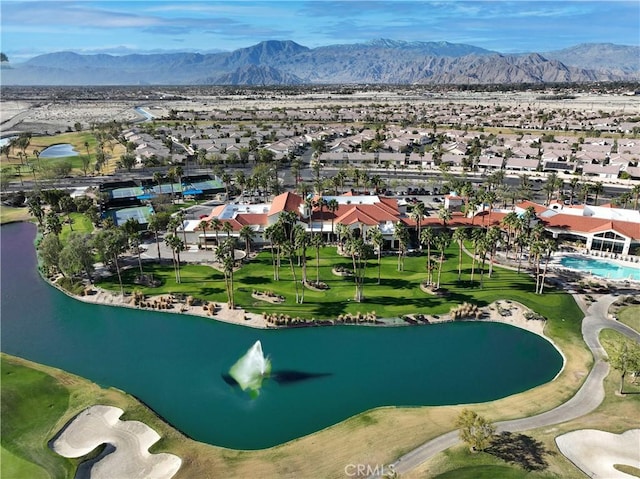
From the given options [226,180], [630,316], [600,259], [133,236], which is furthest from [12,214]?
[600,259]

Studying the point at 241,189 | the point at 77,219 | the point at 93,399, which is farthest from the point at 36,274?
the point at 241,189

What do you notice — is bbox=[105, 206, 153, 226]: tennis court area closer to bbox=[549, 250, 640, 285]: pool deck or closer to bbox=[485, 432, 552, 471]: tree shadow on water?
bbox=[485, 432, 552, 471]: tree shadow on water

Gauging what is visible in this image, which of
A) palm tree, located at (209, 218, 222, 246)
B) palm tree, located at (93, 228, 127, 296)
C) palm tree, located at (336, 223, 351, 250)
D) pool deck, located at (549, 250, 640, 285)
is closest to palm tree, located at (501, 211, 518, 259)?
pool deck, located at (549, 250, 640, 285)

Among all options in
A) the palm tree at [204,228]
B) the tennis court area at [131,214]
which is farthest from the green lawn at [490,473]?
the tennis court area at [131,214]

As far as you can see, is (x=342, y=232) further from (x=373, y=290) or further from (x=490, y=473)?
(x=490, y=473)

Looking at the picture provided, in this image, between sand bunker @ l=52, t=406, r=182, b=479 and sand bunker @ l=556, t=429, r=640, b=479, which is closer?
sand bunker @ l=556, t=429, r=640, b=479

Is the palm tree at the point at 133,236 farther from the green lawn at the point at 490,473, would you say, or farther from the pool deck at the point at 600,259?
the pool deck at the point at 600,259

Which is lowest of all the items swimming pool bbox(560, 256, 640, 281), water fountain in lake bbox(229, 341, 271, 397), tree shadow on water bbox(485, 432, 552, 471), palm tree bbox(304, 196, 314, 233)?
water fountain in lake bbox(229, 341, 271, 397)
